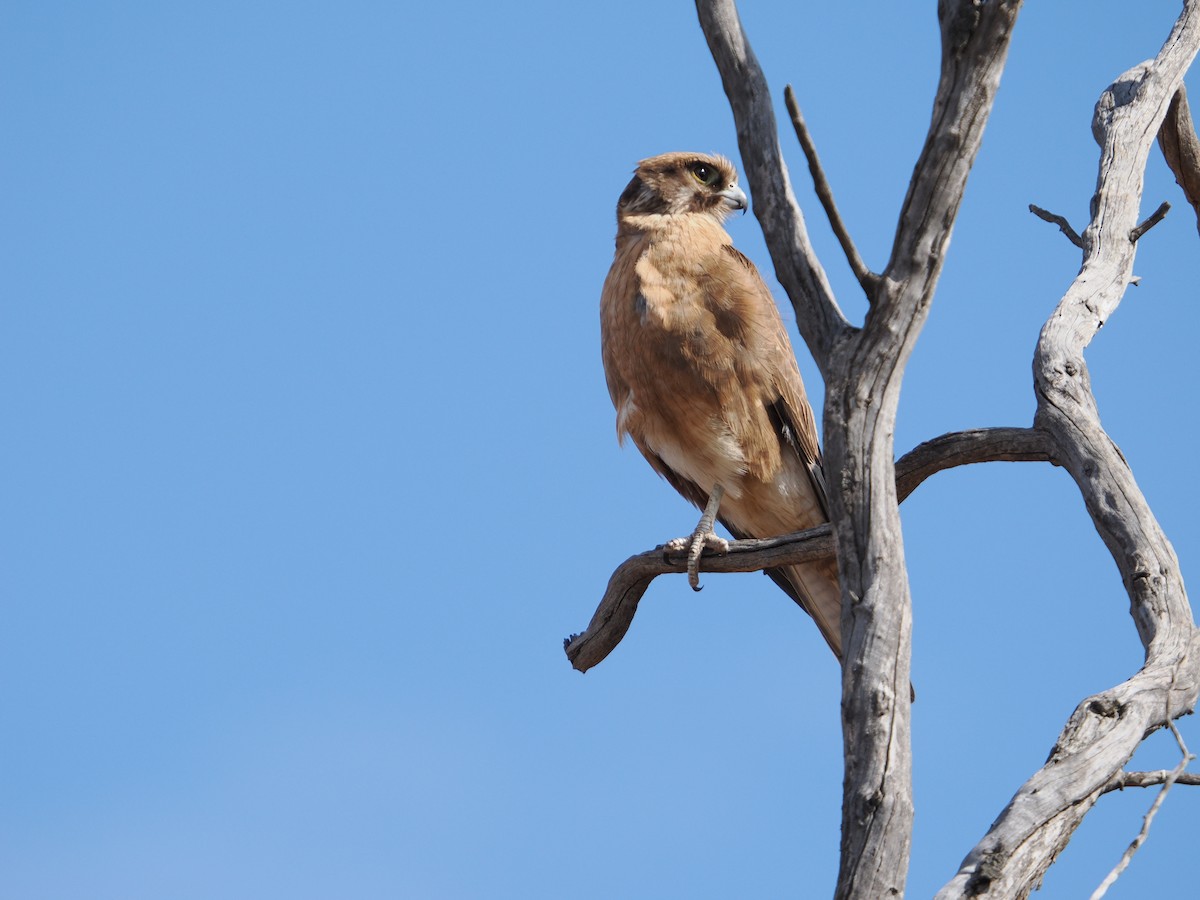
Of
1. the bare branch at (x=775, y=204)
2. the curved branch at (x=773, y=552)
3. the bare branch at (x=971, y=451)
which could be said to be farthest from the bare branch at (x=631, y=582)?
the bare branch at (x=775, y=204)

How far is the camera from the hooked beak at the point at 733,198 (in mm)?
4730

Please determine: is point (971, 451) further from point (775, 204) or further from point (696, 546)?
point (775, 204)

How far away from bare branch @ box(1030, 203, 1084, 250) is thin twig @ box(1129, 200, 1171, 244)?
0.52ft

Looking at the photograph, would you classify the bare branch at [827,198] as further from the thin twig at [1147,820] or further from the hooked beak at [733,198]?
the hooked beak at [733,198]

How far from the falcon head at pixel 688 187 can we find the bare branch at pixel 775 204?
203cm

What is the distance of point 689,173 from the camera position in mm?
4730

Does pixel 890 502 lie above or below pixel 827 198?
below

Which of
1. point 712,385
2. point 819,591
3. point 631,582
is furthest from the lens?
point 819,591

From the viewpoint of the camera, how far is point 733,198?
15.5 ft

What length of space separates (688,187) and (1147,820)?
2836 mm

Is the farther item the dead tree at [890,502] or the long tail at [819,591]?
the long tail at [819,591]

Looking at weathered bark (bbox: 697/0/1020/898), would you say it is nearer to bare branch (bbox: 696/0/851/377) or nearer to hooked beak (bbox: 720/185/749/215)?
bare branch (bbox: 696/0/851/377)

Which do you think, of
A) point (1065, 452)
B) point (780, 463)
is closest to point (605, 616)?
point (780, 463)

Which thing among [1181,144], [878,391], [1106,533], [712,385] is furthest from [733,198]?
[878,391]
